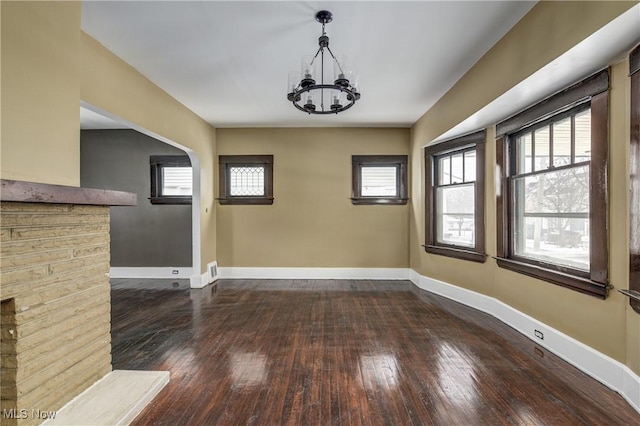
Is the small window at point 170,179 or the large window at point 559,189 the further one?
the small window at point 170,179

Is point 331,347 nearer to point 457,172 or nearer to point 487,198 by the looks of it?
point 487,198

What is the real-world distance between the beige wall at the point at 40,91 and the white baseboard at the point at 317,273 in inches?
148

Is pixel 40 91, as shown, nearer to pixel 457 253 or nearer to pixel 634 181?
pixel 634 181

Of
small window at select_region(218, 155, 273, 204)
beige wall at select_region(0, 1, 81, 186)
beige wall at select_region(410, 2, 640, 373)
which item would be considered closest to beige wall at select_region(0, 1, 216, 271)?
beige wall at select_region(0, 1, 81, 186)

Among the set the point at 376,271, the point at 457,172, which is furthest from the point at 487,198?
the point at 376,271

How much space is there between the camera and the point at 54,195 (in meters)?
1.66

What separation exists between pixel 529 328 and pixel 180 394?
10.4 ft

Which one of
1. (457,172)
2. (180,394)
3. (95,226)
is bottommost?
(180,394)

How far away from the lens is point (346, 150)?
215 inches

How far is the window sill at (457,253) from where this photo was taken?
148 inches

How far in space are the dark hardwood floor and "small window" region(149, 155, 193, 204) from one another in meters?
2.13

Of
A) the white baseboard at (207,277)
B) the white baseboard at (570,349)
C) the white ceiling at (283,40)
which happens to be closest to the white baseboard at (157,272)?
the white baseboard at (207,277)
